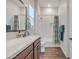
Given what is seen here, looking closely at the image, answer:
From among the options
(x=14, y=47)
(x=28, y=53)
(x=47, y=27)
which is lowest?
(x=28, y=53)

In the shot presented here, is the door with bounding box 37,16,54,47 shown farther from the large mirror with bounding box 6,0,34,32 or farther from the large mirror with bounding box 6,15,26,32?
the large mirror with bounding box 6,15,26,32

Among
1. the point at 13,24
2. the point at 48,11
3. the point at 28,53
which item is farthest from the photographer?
the point at 48,11

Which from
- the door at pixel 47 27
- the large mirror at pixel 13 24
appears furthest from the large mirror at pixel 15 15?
the door at pixel 47 27

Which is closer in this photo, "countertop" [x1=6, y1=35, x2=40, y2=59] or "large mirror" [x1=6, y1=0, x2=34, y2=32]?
"countertop" [x1=6, y1=35, x2=40, y2=59]

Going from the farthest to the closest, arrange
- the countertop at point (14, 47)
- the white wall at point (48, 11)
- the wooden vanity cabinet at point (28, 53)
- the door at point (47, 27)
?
the white wall at point (48, 11)
the door at point (47, 27)
the wooden vanity cabinet at point (28, 53)
the countertop at point (14, 47)

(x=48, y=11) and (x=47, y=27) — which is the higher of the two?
(x=48, y=11)

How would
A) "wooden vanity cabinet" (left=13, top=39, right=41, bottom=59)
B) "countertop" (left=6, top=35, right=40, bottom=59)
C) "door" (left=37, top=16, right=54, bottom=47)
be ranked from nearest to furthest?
"countertop" (left=6, top=35, right=40, bottom=59), "wooden vanity cabinet" (left=13, top=39, right=41, bottom=59), "door" (left=37, top=16, right=54, bottom=47)

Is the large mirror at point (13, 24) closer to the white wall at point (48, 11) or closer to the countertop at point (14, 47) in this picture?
the countertop at point (14, 47)

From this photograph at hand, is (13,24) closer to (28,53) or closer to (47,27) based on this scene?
(28,53)

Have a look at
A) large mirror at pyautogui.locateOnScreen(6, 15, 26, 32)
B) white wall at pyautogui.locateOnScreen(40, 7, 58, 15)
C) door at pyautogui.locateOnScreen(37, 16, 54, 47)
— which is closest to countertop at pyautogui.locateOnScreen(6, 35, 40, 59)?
large mirror at pyautogui.locateOnScreen(6, 15, 26, 32)

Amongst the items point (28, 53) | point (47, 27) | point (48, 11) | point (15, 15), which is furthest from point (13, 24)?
point (48, 11)

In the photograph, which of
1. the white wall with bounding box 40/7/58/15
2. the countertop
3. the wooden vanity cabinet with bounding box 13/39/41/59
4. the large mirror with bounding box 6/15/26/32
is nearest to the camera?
the countertop
